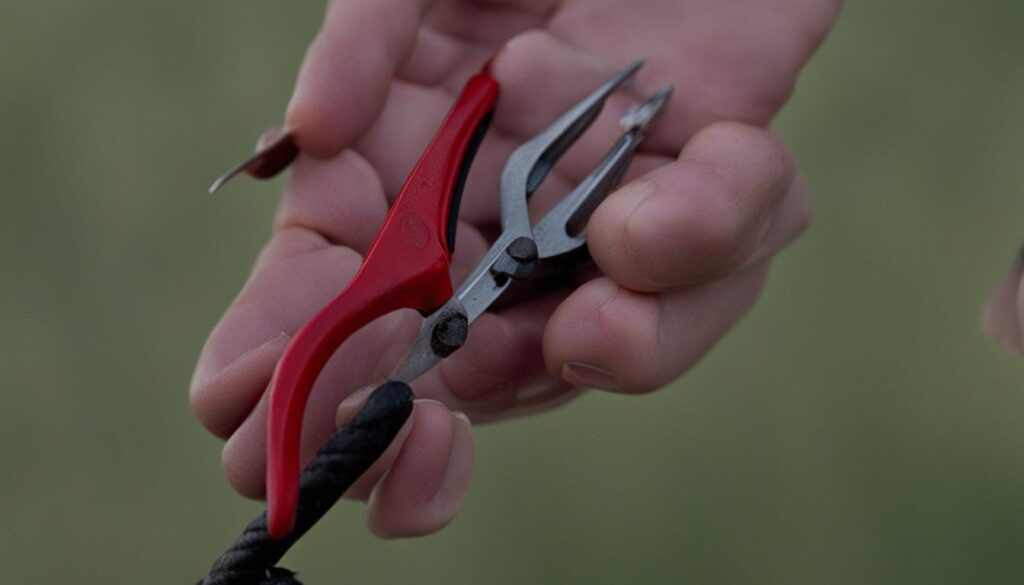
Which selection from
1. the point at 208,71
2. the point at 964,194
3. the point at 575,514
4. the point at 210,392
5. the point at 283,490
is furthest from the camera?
the point at 208,71

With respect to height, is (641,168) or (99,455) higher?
(641,168)

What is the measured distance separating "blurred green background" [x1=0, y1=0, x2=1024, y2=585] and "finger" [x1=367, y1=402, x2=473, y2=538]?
715 mm

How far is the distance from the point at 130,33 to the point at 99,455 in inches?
23.3

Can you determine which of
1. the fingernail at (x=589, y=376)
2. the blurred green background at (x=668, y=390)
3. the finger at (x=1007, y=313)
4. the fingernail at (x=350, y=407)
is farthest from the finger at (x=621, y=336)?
the blurred green background at (x=668, y=390)

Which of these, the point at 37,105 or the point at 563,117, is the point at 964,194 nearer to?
the point at 563,117

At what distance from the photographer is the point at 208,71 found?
5.54ft

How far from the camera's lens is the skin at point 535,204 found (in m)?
0.70

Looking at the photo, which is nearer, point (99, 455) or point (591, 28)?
point (591, 28)

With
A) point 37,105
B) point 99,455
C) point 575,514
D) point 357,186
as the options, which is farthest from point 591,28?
point 37,105

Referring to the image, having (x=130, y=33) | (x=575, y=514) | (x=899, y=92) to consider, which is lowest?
(x=575, y=514)

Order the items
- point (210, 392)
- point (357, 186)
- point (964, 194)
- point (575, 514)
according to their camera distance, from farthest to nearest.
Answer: point (964, 194) < point (575, 514) < point (357, 186) < point (210, 392)

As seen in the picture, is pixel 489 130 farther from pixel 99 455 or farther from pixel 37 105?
pixel 37 105

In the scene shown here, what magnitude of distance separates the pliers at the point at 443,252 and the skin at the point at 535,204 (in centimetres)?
4

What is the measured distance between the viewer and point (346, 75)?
859 mm
